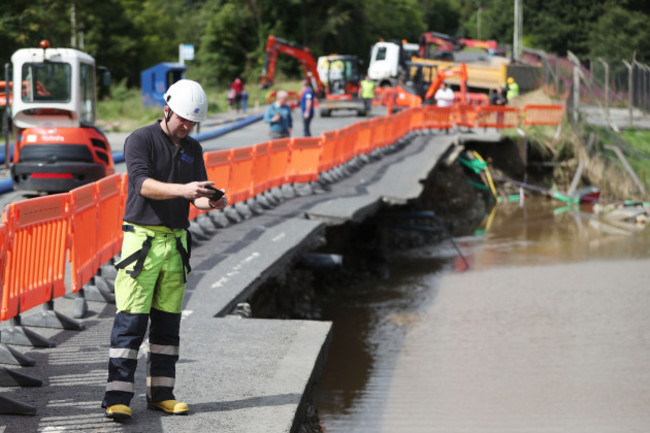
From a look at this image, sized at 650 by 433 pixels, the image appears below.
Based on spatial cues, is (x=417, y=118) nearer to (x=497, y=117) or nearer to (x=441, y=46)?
(x=497, y=117)

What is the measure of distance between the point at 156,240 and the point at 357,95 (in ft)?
140

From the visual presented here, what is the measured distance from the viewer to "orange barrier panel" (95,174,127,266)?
10.7 meters

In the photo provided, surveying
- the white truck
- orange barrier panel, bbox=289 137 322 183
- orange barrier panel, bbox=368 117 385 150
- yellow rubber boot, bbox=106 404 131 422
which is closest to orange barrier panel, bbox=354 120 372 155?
orange barrier panel, bbox=368 117 385 150

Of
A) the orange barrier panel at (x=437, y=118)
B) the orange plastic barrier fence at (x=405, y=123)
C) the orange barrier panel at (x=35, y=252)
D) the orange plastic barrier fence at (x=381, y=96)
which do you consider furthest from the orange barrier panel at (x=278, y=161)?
the orange plastic barrier fence at (x=381, y=96)

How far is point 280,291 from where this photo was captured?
46.7ft

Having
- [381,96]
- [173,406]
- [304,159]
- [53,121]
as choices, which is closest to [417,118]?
[381,96]

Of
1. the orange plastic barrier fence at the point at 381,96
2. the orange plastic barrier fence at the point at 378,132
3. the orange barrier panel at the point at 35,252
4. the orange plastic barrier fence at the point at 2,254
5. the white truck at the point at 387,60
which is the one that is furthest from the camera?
the white truck at the point at 387,60

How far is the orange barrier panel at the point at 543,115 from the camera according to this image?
120ft

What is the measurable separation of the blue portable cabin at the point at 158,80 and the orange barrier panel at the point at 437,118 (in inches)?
368

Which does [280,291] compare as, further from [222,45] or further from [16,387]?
[222,45]

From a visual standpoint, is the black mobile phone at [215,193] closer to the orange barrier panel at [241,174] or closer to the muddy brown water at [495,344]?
the muddy brown water at [495,344]

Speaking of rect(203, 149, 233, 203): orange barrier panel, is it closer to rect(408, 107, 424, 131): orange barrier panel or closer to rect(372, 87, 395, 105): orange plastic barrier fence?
rect(408, 107, 424, 131): orange barrier panel

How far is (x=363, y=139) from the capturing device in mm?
28000

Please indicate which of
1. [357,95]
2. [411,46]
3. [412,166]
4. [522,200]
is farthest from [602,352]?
[411,46]
